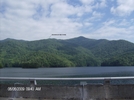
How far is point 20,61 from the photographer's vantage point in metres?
182

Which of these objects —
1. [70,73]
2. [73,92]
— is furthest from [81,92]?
[70,73]

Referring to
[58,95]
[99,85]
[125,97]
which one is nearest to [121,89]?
[125,97]

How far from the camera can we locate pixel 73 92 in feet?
26.1

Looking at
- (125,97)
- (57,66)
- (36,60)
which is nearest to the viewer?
(125,97)

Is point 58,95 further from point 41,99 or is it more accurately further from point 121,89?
point 121,89

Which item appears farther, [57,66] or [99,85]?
[57,66]

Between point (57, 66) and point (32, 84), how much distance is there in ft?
605

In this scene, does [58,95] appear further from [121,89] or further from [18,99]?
[121,89]

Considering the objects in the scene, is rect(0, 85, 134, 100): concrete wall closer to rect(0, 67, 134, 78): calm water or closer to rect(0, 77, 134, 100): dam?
rect(0, 77, 134, 100): dam

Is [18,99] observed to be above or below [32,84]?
below

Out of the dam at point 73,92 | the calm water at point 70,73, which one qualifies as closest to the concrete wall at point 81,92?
the dam at point 73,92

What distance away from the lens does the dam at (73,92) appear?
308 inches

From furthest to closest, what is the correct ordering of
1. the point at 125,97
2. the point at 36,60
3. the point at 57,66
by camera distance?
the point at 57,66
the point at 36,60
the point at 125,97

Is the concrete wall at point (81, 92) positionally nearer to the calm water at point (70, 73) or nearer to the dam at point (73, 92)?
the dam at point (73, 92)
